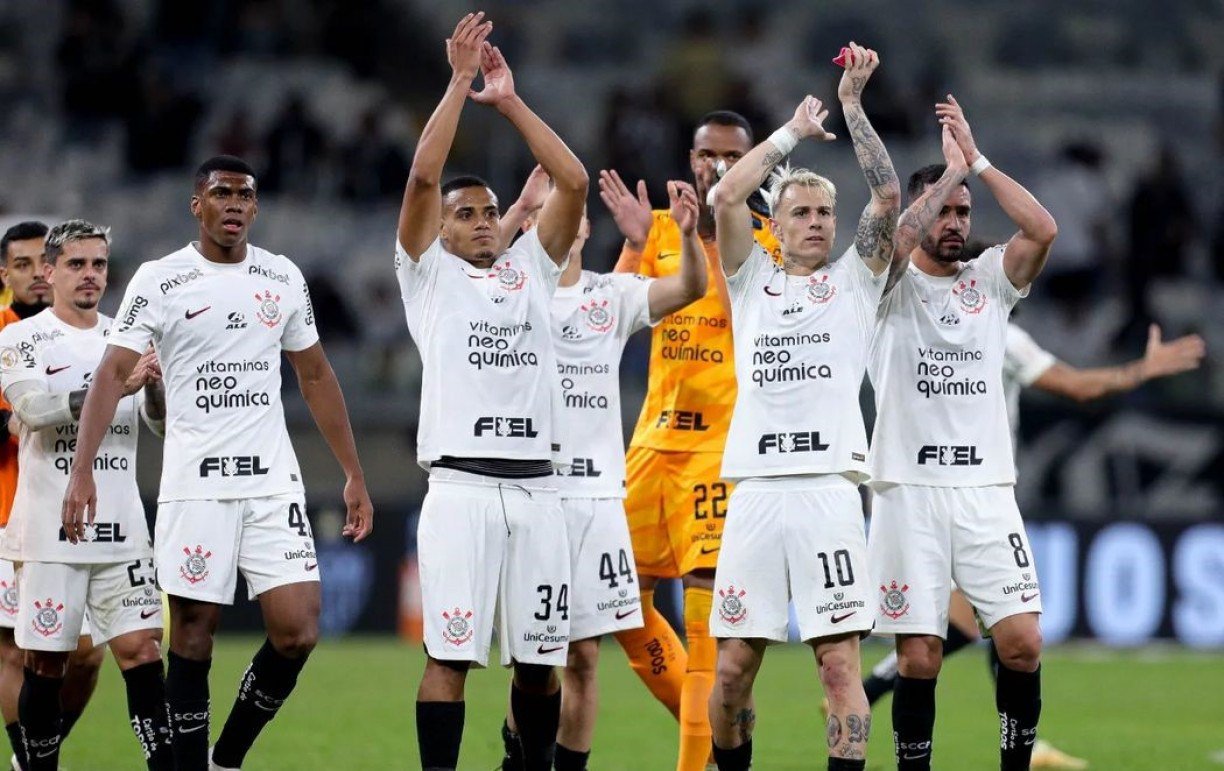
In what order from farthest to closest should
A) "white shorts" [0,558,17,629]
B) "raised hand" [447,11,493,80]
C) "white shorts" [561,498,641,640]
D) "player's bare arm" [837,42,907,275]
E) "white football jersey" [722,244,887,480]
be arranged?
"white shorts" [0,558,17,629] → "white shorts" [561,498,641,640] → "player's bare arm" [837,42,907,275] → "white football jersey" [722,244,887,480] → "raised hand" [447,11,493,80]

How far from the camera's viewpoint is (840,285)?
323 inches

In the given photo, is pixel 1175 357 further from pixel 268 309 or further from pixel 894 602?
pixel 268 309

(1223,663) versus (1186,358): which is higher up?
(1186,358)

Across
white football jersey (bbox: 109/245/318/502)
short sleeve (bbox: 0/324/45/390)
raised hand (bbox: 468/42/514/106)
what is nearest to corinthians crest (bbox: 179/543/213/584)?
white football jersey (bbox: 109/245/318/502)

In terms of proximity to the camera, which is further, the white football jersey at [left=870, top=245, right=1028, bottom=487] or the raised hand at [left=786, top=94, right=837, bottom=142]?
the white football jersey at [left=870, top=245, right=1028, bottom=487]

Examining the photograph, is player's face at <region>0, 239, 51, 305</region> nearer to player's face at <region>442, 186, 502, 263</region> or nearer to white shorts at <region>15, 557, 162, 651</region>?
white shorts at <region>15, 557, 162, 651</region>

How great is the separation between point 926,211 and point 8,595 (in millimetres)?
4883

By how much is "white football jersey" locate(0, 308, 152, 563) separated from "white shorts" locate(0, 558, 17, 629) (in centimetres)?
33

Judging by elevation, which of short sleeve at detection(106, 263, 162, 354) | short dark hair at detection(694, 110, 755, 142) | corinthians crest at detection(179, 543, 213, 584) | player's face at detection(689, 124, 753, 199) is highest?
short dark hair at detection(694, 110, 755, 142)

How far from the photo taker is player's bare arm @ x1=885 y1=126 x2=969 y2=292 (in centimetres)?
838

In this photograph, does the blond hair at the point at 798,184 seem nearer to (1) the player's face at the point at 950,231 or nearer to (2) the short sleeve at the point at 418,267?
(1) the player's face at the point at 950,231

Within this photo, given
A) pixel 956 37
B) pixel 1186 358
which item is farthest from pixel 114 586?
pixel 956 37

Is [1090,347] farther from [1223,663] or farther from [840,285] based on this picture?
[840,285]

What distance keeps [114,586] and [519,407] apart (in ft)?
7.48
